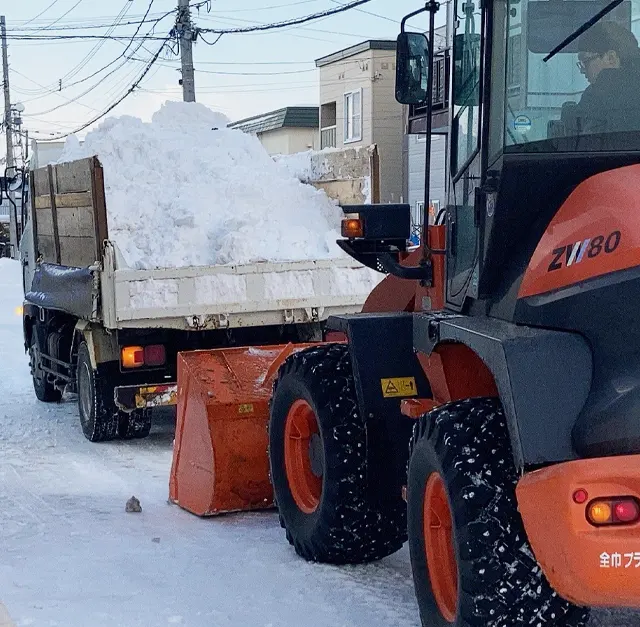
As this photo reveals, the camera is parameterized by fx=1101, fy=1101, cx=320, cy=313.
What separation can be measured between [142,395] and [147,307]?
2.40 feet

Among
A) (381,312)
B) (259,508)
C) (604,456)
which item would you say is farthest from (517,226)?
(259,508)

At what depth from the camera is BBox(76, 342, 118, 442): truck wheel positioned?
848 centimetres

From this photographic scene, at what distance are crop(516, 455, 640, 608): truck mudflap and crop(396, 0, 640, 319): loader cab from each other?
0.76 m

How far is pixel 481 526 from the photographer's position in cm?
350

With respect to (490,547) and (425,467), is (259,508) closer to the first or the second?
(425,467)

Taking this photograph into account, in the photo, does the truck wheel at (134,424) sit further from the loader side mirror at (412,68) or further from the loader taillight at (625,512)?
the loader taillight at (625,512)

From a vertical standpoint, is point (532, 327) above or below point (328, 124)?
below

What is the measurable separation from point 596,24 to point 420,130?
129cm

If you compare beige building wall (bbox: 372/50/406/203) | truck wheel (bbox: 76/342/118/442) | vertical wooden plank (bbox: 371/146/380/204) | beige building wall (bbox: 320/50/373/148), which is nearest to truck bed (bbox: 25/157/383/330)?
truck wheel (bbox: 76/342/118/442)

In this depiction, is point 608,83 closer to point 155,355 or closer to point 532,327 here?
point 532,327

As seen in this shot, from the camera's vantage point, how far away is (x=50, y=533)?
19.4ft

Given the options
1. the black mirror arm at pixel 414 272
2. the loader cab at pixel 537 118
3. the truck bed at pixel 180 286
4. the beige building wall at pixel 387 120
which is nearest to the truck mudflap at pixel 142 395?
the truck bed at pixel 180 286

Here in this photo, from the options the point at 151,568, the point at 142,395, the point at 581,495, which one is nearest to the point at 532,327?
the point at 581,495

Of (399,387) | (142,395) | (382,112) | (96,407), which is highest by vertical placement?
(382,112)
